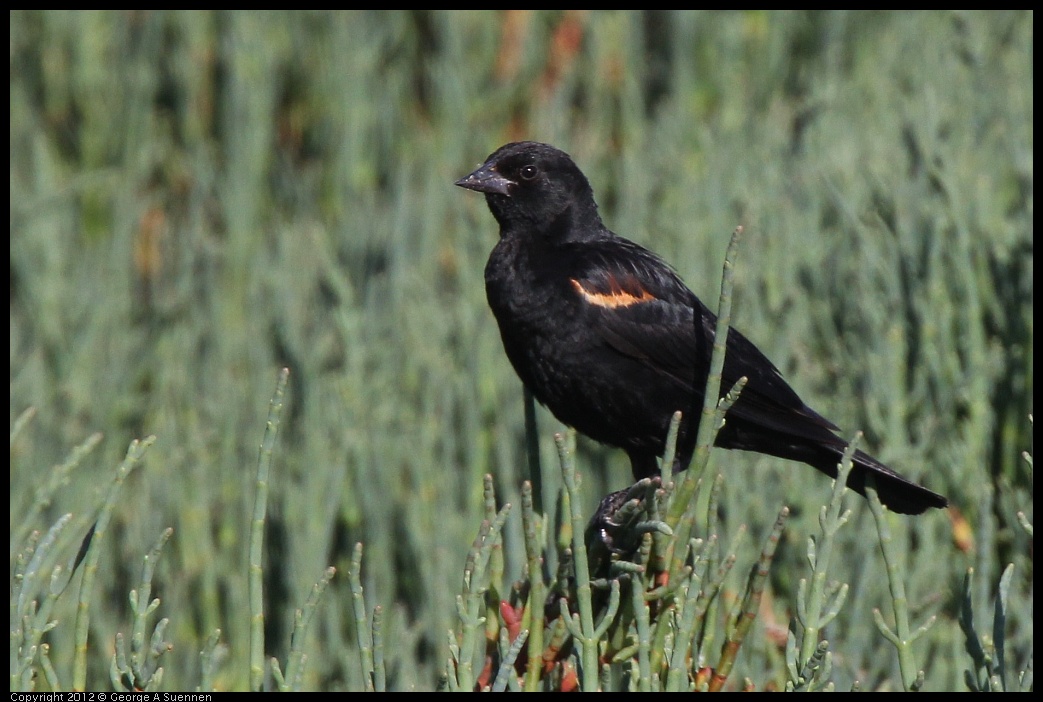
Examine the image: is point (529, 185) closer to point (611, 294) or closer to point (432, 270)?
point (611, 294)

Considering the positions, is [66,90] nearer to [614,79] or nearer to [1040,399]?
[614,79]

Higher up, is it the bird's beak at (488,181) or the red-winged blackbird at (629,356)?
the bird's beak at (488,181)

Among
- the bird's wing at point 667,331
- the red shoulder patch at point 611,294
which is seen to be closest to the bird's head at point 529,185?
the bird's wing at point 667,331

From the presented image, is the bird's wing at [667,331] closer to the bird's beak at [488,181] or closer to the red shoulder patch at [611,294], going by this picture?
the red shoulder patch at [611,294]

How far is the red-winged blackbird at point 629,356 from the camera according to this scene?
8.82ft

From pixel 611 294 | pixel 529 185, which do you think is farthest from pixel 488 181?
pixel 611 294

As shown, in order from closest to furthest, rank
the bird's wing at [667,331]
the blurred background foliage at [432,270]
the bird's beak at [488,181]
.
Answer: the bird's wing at [667,331], the bird's beak at [488,181], the blurred background foliage at [432,270]

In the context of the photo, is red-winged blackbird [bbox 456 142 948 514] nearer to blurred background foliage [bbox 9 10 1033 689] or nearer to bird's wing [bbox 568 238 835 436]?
bird's wing [bbox 568 238 835 436]

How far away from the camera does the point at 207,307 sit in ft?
15.7

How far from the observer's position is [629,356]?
9.09 ft

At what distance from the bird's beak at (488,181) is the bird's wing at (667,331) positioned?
0.23m

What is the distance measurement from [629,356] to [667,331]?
0.11 meters

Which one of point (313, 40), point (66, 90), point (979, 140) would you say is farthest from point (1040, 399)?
point (66, 90)
